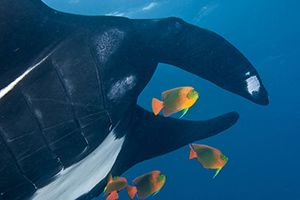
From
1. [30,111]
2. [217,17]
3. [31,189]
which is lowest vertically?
[217,17]

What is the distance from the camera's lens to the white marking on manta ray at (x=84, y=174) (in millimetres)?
1869

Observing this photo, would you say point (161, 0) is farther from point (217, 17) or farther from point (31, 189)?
point (31, 189)

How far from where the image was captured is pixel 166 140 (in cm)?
276

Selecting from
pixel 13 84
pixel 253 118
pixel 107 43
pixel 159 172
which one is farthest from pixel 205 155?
pixel 253 118

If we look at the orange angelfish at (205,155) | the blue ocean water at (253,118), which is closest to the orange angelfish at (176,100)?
the orange angelfish at (205,155)

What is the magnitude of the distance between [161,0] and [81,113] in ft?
78.4

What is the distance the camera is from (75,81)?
→ 1.64 m

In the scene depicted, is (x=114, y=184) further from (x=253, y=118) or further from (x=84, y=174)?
(x=253, y=118)

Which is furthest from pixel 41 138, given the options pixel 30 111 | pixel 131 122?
pixel 131 122

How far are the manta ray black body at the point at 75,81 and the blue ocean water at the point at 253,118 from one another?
27.6 m

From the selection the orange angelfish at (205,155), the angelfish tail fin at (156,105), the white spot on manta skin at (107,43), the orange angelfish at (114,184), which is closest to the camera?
the white spot on manta skin at (107,43)

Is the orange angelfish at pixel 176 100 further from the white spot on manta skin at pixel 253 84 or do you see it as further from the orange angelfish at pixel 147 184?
the orange angelfish at pixel 147 184

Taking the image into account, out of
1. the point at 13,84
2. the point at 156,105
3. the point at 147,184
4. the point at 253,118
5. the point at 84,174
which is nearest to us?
the point at 13,84

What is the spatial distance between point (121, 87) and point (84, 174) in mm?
1095
